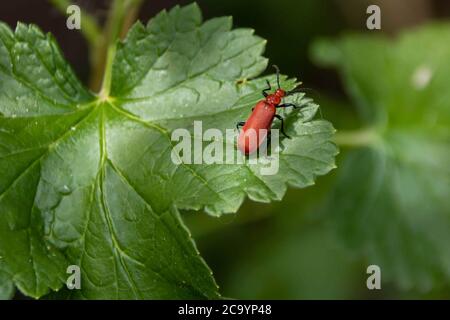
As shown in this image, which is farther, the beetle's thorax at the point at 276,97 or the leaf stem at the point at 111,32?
the leaf stem at the point at 111,32

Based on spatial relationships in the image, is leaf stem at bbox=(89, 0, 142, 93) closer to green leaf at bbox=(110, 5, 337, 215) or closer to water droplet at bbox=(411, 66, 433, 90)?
green leaf at bbox=(110, 5, 337, 215)

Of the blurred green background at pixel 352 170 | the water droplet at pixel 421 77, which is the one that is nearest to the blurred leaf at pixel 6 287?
the blurred green background at pixel 352 170

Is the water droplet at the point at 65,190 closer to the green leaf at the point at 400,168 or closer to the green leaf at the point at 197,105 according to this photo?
the green leaf at the point at 197,105

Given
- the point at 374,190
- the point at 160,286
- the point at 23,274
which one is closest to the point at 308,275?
the point at 374,190

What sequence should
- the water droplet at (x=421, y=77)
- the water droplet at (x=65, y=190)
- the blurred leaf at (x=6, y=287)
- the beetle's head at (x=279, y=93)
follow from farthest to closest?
the water droplet at (x=421, y=77)
the beetle's head at (x=279, y=93)
the water droplet at (x=65, y=190)
the blurred leaf at (x=6, y=287)

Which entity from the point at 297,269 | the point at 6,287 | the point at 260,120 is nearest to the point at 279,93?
the point at 260,120

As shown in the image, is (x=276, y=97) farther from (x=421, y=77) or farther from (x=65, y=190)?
(x=421, y=77)
